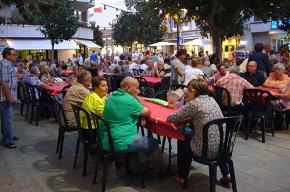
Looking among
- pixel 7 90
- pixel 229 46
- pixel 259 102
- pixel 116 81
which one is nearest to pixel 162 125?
pixel 259 102

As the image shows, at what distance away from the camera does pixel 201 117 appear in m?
3.91

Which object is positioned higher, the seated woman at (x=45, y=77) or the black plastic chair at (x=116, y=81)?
the seated woman at (x=45, y=77)

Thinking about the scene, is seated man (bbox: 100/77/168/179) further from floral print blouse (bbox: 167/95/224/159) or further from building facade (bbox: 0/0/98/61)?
building facade (bbox: 0/0/98/61)

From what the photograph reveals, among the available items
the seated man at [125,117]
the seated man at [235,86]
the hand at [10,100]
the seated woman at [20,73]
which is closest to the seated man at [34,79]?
the seated woman at [20,73]

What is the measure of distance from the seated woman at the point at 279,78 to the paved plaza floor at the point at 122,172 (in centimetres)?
106

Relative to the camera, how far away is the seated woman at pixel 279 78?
283 inches

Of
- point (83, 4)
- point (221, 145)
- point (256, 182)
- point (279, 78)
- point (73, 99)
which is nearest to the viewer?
point (221, 145)

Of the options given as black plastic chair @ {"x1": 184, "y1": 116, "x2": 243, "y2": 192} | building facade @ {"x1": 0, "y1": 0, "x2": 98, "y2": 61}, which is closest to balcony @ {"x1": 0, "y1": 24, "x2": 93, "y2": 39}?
building facade @ {"x1": 0, "y1": 0, "x2": 98, "y2": 61}

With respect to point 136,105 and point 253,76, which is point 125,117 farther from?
point 253,76

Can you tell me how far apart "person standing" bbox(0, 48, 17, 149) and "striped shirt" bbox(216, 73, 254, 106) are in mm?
3694

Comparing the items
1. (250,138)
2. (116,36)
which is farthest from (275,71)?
(116,36)

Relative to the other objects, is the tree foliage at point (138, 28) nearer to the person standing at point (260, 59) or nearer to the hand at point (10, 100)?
the person standing at point (260, 59)

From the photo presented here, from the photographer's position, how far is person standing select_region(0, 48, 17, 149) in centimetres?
615

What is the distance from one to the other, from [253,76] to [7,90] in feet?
15.8
